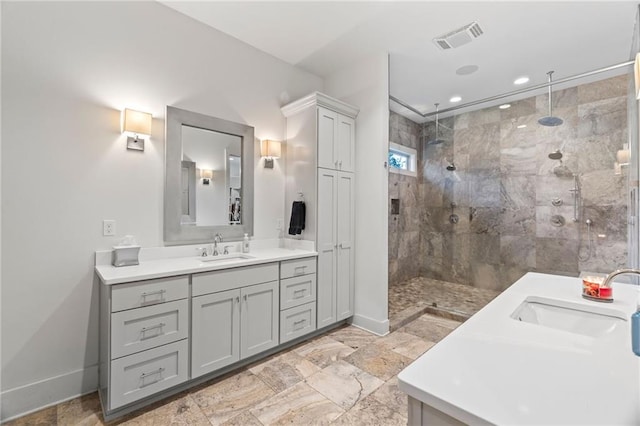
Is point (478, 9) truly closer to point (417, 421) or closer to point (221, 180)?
point (221, 180)

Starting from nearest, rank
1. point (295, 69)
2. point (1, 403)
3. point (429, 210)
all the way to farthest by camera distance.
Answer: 1. point (1, 403)
2. point (295, 69)
3. point (429, 210)

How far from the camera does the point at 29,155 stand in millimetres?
1768

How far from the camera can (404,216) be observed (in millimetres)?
4711

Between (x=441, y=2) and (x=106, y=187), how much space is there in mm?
2884

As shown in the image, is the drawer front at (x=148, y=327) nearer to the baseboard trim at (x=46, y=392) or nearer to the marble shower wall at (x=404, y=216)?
the baseboard trim at (x=46, y=392)

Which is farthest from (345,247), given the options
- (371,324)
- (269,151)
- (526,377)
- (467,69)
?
(467,69)

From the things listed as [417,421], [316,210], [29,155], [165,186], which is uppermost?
[29,155]

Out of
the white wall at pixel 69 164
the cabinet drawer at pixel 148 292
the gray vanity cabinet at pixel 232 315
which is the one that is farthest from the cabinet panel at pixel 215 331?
the white wall at pixel 69 164

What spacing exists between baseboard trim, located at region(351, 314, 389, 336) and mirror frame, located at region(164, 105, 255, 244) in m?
1.50

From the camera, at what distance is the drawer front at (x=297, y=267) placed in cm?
247

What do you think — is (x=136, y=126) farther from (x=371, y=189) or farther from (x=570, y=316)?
(x=570, y=316)

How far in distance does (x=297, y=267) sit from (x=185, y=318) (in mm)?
998

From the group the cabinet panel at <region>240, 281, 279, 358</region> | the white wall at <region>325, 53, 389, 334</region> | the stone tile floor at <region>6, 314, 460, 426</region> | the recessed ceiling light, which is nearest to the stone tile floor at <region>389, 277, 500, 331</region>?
the white wall at <region>325, 53, 389, 334</region>

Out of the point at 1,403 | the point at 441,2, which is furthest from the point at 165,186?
the point at 441,2
